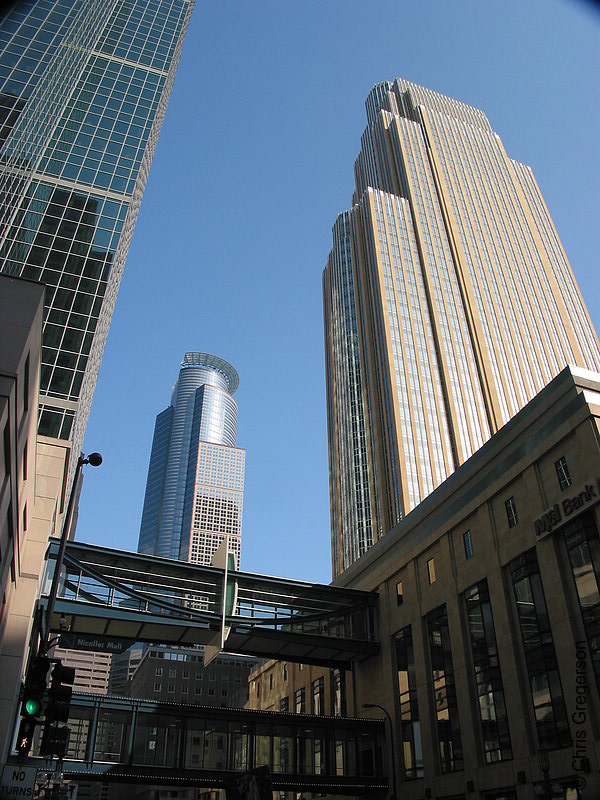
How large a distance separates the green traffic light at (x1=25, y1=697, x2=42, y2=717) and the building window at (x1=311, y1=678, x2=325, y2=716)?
42021 mm

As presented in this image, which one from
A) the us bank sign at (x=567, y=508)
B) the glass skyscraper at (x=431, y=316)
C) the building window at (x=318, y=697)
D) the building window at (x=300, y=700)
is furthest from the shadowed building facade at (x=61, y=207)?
the glass skyscraper at (x=431, y=316)

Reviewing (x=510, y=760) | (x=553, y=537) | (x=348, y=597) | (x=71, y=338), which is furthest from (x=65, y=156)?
(x=510, y=760)

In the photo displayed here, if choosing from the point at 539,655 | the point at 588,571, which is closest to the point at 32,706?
the point at 588,571

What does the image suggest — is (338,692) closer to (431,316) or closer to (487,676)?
(487,676)

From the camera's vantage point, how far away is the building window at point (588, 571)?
27.0 metres

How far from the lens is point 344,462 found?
140 meters

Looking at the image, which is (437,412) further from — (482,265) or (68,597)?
(68,597)

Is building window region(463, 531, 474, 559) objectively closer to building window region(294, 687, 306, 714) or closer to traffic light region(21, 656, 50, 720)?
building window region(294, 687, 306, 714)

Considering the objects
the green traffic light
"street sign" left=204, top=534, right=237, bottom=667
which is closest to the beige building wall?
the green traffic light

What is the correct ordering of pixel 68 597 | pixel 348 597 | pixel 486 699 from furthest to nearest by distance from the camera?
pixel 348 597 → pixel 68 597 → pixel 486 699

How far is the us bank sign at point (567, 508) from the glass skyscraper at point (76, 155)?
28213 mm

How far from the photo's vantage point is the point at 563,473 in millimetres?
30953

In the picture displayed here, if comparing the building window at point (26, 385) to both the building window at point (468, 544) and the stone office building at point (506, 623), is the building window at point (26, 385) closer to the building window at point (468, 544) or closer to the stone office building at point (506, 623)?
the stone office building at point (506, 623)

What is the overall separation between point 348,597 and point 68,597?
1963 centimetres
